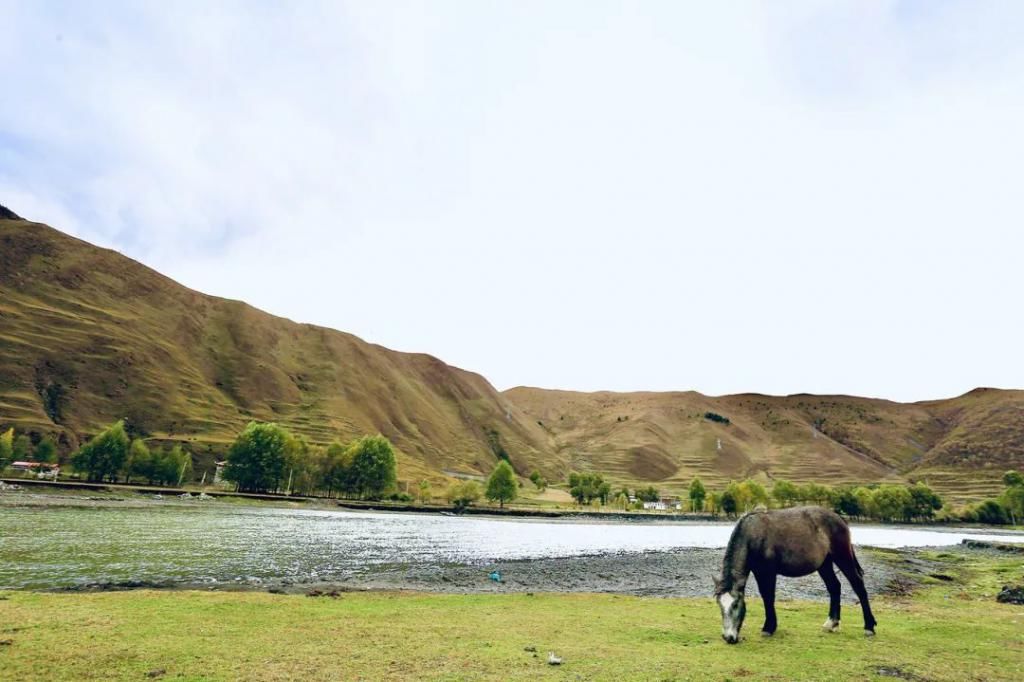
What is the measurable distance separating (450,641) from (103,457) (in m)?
139

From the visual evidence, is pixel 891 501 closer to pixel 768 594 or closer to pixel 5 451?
pixel 768 594

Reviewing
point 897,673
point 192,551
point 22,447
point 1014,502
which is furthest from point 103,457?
point 1014,502

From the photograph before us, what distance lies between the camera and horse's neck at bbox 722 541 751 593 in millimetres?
16312

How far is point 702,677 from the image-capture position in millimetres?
11828

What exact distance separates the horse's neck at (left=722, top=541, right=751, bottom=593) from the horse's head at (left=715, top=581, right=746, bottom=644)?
132 mm

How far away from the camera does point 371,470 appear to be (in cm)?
14000

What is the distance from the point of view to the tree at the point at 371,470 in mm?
140625

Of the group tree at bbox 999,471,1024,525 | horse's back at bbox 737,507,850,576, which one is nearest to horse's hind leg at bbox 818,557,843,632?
horse's back at bbox 737,507,850,576

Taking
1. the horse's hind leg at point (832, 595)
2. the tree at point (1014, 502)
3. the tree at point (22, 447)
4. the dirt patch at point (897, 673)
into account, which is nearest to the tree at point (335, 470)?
the tree at point (22, 447)

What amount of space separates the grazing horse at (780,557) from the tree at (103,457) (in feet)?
469

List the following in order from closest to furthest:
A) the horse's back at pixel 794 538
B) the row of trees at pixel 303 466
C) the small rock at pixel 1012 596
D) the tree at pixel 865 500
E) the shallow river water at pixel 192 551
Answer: the horse's back at pixel 794 538 → the small rock at pixel 1012 596 → the shallow river water at pixel 192 551 → the row of trees at pixel 303 466 → the tree at pixel 865 500

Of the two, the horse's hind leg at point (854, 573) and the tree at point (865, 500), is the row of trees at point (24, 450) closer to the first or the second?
the horse's hind leg at point (854, 573)

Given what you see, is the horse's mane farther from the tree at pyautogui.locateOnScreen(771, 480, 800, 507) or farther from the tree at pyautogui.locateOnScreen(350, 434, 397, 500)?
the tree at pyautogui.locateOnScreen(771, 480, 800, 507)

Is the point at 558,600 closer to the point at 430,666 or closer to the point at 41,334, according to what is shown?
the point at 430,666
